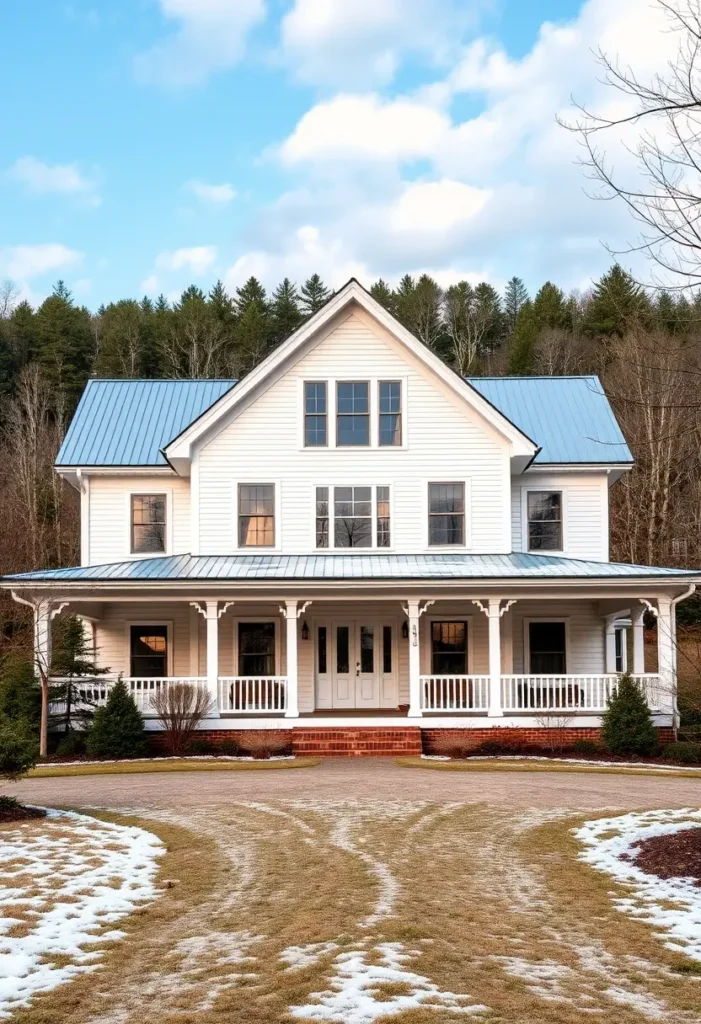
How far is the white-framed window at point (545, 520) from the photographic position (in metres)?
27.2

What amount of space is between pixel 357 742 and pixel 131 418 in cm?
1210

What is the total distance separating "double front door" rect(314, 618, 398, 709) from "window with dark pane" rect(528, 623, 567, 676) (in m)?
3.57

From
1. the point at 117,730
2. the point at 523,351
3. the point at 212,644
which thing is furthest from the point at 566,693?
the point at 523,351

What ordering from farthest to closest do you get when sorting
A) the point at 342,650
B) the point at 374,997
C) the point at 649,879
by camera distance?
the point at 342,650, the point at 649,879, the point at 374,997

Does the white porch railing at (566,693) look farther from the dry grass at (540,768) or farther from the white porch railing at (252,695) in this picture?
the white porch railing at (252,695)

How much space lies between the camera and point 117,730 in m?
21.3

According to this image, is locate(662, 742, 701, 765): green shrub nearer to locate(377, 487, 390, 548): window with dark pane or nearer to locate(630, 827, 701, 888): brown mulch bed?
locate(377, 487, 390, 548): window with dark pane

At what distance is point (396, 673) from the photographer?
84.7 feet

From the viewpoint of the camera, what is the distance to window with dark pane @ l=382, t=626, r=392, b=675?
2589 cm

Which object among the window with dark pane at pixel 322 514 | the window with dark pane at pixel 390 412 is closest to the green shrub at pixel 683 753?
the window with dark pane at pixel 322 514

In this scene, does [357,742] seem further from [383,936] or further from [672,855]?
[383,936]

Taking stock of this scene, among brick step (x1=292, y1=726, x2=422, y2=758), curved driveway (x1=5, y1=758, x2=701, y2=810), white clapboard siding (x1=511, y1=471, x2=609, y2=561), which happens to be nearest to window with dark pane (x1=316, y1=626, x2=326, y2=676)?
brick step (x1=292, y1=726, x2=422, y2=758)

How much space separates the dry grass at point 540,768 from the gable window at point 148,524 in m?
9.71

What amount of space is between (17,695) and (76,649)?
167 centimetres
